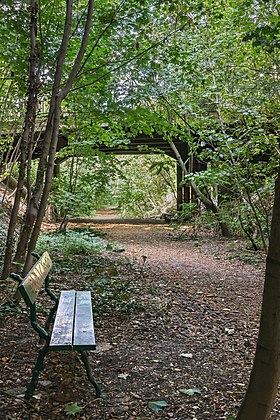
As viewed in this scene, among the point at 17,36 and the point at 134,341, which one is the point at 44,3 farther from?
the point at 134,341

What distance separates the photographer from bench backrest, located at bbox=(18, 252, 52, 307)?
98.9 inches

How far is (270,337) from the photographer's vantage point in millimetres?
1721

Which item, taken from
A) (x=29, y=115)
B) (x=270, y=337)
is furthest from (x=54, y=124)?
(x=270, y=337)

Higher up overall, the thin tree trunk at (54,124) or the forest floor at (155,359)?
the thin tree trunk at (54,124)

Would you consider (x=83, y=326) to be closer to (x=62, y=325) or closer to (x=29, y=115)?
(x=62, y=325)

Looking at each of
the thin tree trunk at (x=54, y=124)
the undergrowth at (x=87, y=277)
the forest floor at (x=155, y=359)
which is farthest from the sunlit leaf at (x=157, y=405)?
the thin tree trunk at (x=54, y=124)

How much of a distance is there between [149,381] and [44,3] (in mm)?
5093

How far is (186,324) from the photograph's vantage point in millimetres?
4453

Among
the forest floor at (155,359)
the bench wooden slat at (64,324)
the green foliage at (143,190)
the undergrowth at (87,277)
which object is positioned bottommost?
the forest floor at (155,359)

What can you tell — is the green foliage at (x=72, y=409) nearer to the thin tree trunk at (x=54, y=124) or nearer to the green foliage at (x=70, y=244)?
the thin tree trunk at (x=54, y=124)

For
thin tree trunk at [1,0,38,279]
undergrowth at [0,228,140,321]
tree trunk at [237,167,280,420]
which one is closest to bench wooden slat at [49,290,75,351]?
undergrowth at [0,228,140,321]

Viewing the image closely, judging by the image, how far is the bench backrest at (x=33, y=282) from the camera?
8.24 feet

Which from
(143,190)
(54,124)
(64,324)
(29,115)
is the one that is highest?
(29,115)

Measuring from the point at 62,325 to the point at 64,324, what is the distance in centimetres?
3
